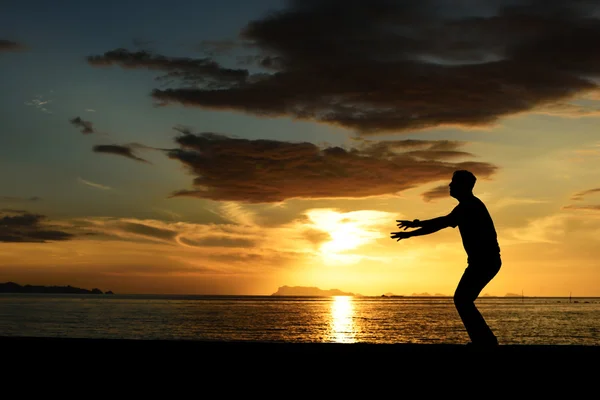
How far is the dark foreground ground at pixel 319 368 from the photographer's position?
5551mm

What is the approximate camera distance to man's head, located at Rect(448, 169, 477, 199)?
24.4 feet

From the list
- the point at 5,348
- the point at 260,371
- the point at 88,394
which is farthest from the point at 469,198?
the point at 5,348

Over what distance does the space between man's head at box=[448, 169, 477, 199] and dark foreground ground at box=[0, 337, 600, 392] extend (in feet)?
6.73

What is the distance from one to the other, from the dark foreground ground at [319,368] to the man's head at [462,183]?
2050 mm

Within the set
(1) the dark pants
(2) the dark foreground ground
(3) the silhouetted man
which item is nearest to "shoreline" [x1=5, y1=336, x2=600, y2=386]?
(2) the dark foreground ground

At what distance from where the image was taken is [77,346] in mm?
8406

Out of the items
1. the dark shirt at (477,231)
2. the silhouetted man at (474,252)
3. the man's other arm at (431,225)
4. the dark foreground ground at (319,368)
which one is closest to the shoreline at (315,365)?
the dark foreground ground at (319,368)

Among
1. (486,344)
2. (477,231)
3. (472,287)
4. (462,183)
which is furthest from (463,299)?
(462,183)

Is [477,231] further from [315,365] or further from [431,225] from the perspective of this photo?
[315,365]

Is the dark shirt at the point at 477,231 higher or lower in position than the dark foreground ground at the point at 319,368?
higher

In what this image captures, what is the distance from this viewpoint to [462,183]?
7.45 m

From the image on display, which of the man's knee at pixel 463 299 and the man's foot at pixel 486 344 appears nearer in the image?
the man's foot at pixel 486 344

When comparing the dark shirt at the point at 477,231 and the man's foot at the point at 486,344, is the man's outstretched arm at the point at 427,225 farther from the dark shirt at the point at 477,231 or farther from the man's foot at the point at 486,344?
the man's foot at the point at 486,344

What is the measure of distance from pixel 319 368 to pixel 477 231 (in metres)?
2.75
